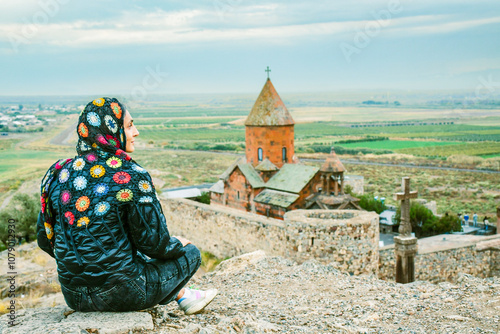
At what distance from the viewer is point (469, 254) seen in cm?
934

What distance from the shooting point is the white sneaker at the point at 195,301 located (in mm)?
3531

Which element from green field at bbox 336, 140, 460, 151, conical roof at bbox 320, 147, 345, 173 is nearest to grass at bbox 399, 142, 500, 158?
green field at bbox 336, 140, 460, 151

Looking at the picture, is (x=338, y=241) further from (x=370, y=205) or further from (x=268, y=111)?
(x=370, y=205)

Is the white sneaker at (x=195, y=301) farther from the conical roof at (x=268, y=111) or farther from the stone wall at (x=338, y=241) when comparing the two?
the conical roof at (x=268, y=111)

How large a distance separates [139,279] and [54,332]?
587 millimetres

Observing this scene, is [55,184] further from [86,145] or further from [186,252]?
[186,252]

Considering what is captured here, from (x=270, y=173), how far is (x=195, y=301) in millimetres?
Result: 12285

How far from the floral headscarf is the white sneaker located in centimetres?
103

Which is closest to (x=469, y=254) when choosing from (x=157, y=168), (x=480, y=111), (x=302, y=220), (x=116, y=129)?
(x=302, y=220)

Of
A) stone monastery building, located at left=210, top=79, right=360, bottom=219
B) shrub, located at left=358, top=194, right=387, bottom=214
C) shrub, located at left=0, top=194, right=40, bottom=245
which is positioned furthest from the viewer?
shrub, located at left=358, top=194, right=387, bottom=214

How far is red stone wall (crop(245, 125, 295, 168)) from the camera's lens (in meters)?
15.9

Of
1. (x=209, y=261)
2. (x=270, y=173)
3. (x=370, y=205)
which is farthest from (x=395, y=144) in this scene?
(x=209, y=261)

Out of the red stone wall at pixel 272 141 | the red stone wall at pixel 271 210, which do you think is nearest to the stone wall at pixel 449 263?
the red stone wall at pixel 271 210

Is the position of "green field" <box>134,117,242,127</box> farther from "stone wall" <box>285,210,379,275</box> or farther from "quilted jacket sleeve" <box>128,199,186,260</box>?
"quilted jacket sleeve" <box>128,199,186,260</box>
